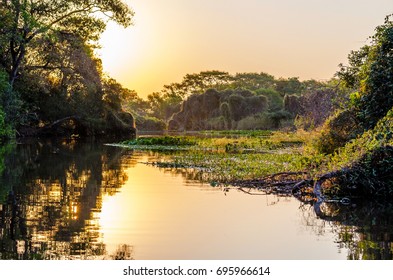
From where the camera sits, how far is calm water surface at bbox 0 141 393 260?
729cm

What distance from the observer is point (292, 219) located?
31.3 ft

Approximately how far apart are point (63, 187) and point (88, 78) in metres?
29.5

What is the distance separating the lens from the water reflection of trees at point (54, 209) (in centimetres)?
728

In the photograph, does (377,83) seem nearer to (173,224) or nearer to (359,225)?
(359,225)

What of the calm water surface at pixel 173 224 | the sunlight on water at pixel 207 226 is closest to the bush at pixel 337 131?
the calm water surface at pixel 173 224

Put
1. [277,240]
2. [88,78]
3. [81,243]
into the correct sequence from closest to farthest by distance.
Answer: [81,243] < [277,240] < [88,78]

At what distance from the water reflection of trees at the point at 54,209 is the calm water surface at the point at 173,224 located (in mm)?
14

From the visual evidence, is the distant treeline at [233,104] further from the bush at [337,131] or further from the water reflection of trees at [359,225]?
the water reflection of trees at [359,225]

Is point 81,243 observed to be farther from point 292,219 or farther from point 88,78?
point 88,78

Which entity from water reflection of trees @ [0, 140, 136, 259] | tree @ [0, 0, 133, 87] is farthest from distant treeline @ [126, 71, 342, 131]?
water reflection of trees @ [0, 140, 136, 259]

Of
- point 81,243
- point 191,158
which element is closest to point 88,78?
point 191,158

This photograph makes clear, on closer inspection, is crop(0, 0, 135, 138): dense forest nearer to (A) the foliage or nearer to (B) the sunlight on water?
(B) the sunlight on water

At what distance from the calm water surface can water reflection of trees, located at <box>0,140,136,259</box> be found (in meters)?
0.01
